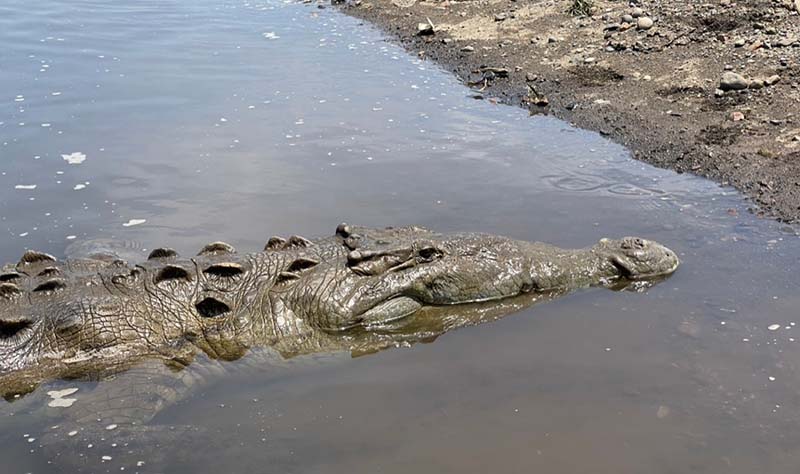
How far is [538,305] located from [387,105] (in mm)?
5710

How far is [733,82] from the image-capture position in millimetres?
10086

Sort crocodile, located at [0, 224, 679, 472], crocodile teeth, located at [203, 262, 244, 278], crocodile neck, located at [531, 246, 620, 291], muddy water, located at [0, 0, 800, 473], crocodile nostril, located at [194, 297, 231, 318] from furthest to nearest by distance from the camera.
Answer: crocodile neck, located at [531, 246, 620, 291] < crocodile teeth, located at [203, 262, 244, 278] < crocodile nostril, located at [194, 297, 231, 318] < crocodile, located at [0, 224, 679, 472] < muddy water, located at [0, 0, 800, 473]

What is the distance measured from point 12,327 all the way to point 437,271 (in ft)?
10.0

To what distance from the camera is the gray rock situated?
33.1 feet

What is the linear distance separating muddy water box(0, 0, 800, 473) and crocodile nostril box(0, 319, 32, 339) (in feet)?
1.48

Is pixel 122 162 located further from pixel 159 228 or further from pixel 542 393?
pixel 542 393

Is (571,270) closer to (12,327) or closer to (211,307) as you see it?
(211,307)

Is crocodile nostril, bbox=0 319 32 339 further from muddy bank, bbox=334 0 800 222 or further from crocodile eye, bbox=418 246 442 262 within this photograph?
muddy bank, bbox=334 0 800 222

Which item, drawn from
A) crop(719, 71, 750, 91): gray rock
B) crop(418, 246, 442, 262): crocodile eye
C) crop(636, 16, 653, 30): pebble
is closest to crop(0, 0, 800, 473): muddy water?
crop(418, 246, 442, 262): crocodile eye

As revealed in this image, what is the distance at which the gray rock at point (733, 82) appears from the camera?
10078 mm

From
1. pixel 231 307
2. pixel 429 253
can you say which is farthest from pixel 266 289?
pixel 429 253

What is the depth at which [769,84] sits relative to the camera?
998 centimetres

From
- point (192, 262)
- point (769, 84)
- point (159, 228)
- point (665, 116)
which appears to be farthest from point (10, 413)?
point (769, 84)

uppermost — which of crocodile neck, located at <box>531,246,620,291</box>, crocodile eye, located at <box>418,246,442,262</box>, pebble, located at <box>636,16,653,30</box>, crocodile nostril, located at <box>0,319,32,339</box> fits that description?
pebble, located at <box>636,16,653,30</box>
